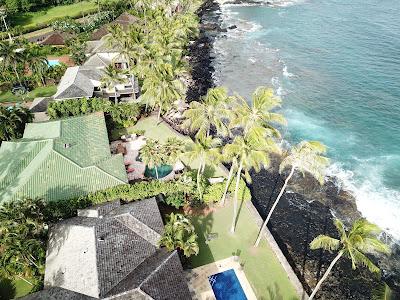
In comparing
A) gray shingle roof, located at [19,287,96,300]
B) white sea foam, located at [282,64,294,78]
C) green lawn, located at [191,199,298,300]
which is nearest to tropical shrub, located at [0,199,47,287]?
gray shingle roof, located at [19,287,96,300]

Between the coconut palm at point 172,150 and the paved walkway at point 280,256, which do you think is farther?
the coconut palm at point 172,150

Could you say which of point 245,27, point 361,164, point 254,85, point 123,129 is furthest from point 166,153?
point 245,27

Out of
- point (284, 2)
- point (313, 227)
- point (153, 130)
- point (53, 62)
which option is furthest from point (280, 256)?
point (284, 2)

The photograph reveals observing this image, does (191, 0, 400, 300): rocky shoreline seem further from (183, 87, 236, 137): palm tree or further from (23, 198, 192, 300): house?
(23, 198, 192, 300): house

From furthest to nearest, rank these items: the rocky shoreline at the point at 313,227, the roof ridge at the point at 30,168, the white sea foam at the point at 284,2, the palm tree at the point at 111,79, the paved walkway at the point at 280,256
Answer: the white sea foam at the point at 284,2 → the palm tree at the point at 111,79 → the roof ridge at the point at 30,168 → the rocky shoreline at the point at 313,227 → the paved walkway at the point at 280,256

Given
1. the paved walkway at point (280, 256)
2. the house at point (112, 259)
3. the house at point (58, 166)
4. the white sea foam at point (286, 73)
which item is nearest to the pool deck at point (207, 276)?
the house at point (112, 259)

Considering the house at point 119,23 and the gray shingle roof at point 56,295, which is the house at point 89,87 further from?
the gray shingle roof at point 56,295
